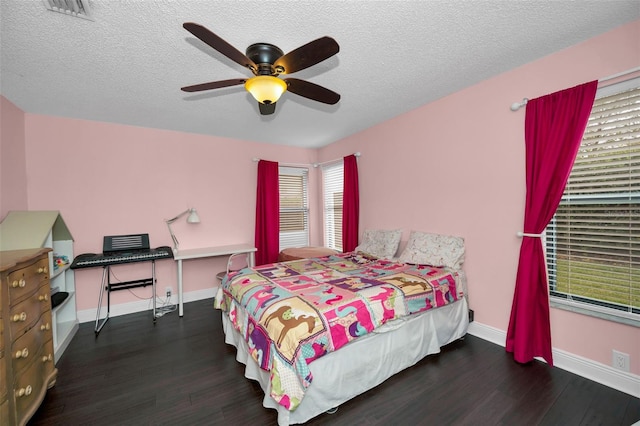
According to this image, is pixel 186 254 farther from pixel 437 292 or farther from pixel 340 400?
pixel 437 292

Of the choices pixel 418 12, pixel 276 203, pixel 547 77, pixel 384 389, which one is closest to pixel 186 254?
pixel 276 203

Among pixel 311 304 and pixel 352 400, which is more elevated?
pixel 311 304

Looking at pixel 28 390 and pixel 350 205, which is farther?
pixel 350 205

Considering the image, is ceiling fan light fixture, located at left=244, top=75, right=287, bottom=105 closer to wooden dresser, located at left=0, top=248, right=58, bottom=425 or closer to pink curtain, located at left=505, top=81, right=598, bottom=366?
wooden dresser, located at left=0, top=248, right=58, bottom=425

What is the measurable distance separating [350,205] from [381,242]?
3.03 feet

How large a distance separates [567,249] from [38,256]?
13.6 feet

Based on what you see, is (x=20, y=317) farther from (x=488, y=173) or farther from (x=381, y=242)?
(x=488, y=173)

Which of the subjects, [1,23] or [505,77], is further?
[505,77]

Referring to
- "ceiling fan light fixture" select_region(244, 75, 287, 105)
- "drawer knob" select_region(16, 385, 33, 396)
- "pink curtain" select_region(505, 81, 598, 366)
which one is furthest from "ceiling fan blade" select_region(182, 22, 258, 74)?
"pink curtain" select_region(505, 81, 598, 366)

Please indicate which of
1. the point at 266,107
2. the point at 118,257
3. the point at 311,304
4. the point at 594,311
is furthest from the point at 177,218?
the point at 594,311

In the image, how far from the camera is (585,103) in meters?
1.95

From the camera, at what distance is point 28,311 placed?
1.70m

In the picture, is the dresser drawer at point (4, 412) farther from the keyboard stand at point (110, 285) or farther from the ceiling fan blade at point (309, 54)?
the ceiling fan blade at point (309, 54)

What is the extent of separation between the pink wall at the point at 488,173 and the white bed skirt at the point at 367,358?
22.1 inches
